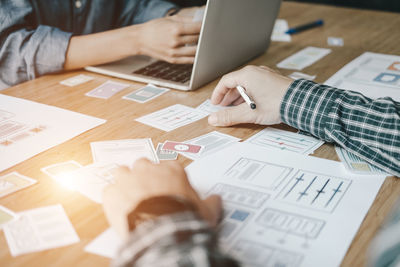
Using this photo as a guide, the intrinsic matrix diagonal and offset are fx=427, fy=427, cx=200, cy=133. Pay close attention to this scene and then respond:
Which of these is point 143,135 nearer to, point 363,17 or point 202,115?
point 202,115

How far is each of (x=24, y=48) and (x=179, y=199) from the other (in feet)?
3.11

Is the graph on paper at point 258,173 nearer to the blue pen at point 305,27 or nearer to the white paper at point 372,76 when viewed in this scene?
the white paper at point 372,76

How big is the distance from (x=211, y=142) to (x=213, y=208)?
27cm

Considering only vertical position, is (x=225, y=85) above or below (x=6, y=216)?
above

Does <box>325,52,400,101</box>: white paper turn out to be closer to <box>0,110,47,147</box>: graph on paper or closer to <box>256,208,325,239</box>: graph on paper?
<box>256,208,325,239</box>: graph on paper

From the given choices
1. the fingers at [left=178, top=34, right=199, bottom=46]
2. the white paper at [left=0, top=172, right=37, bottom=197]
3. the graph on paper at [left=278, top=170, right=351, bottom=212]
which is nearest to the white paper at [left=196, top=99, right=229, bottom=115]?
the fingers at [left=178, top=34, right=199, bottom=46]

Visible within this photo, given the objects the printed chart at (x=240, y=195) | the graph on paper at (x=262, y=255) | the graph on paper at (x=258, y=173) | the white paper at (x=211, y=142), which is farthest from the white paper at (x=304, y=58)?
the graph on paper at (x=262, y=255)

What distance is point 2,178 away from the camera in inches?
32.0

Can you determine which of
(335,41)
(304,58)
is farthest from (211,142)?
(335,41)

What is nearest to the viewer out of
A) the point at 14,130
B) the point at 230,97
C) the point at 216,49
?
the point at 14,130

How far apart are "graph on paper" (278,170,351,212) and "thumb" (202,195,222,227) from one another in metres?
0.12

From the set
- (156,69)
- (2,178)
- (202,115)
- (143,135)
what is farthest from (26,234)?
(156,69)

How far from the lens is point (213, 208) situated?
27.1 inches

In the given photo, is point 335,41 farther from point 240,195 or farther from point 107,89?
point 240,195
